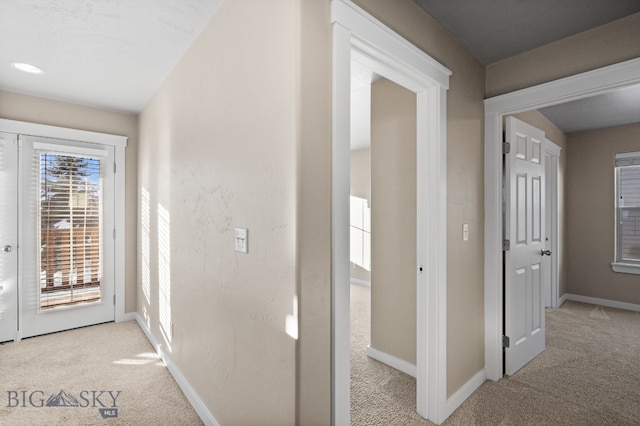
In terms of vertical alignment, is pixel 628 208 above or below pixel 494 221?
above

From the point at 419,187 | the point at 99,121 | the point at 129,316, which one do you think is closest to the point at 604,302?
the point at 419,187

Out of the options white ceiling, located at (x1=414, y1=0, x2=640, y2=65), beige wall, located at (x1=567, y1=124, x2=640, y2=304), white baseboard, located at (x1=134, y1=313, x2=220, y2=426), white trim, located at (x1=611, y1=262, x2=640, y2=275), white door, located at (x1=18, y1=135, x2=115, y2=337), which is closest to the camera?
white ceiling, located at (x1=414, y1=0, x2=640, y2=65)

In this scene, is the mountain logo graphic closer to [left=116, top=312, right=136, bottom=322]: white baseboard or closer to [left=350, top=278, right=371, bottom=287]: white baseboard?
[left=116, top=312, right=136, bottom=322]: white baseboard

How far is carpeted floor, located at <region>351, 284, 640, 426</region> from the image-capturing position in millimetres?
2055

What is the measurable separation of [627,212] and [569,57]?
355cm

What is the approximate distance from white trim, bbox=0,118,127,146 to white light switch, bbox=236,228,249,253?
311cm

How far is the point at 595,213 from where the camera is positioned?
458cm

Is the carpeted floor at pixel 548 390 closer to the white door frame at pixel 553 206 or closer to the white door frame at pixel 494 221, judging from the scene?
the white door frame at pixel 494 221

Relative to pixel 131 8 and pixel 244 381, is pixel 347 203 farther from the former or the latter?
pixel 131 8

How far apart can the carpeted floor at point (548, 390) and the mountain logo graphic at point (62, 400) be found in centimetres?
197

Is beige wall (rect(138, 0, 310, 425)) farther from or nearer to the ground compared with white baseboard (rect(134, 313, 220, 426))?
farther from the ground

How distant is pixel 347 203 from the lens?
56.2 inches

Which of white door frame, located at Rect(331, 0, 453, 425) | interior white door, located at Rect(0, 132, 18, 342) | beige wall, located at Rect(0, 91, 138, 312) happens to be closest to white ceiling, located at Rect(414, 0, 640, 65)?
Answer: white door frame, located at Rect(331, 0, 453, 425)

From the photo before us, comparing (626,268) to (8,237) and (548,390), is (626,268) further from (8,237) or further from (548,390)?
(8,237)
